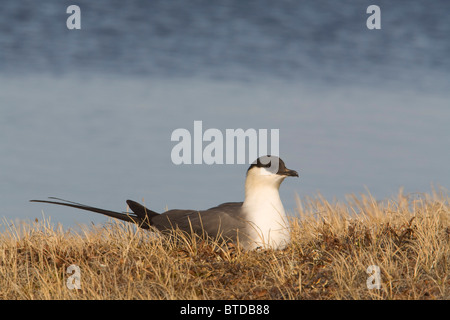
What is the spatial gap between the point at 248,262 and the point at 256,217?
0.87m

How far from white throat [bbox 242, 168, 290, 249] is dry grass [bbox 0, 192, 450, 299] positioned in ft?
0.65

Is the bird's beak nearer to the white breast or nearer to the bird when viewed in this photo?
the bird

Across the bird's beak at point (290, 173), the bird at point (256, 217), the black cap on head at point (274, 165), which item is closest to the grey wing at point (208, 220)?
the bird at point (256, 217)

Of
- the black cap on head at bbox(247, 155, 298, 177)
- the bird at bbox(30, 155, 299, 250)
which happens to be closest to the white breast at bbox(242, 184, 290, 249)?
the bird at bbox(30, 155, 299, 250)

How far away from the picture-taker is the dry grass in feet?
20.8

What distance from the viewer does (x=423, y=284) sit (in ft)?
20.9

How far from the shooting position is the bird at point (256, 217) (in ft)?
26.1

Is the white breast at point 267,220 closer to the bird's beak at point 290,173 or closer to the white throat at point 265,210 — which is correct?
the white throat at point 265,210

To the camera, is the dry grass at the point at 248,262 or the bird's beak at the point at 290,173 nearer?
the dry grass at the point at 248,262

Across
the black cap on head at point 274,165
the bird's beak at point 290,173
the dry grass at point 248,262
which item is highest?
the black cap on head at point 274,165

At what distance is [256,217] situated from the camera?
26.2 ft

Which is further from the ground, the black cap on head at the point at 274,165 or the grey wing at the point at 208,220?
the black cap on head at the point at 274,165

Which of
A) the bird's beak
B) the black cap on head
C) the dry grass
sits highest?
the black cap on head

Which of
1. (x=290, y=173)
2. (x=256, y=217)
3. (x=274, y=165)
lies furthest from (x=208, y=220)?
(x=290, y=173)
